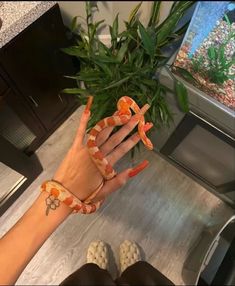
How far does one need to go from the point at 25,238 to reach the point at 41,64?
0.69m

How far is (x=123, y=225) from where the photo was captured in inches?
55.1

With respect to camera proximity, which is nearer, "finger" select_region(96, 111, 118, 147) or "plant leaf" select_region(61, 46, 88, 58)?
"finger" select_region(96, 111, 118, 147)

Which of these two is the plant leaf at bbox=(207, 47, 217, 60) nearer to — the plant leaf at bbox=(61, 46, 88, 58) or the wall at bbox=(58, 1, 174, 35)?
the wall at bbox=(58, 1, 174, 35)

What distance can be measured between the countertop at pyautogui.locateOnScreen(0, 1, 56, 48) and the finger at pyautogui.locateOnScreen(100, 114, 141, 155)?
47 centimetres

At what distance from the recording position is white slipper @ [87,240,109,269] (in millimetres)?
1261

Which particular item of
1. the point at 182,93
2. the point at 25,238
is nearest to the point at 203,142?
the point at 182,93

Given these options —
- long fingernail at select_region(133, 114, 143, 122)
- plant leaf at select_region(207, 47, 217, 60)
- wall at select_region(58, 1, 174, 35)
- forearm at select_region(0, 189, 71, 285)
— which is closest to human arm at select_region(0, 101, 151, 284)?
forearm at select_region(0, 189, 71, 285)

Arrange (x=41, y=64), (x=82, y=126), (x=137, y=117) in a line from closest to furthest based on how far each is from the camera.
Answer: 1. (x=82, y=126)
2. (x=137, y=117)
3. (x=41, y=64)

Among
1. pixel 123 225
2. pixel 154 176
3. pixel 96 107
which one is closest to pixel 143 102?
pixel 96 107

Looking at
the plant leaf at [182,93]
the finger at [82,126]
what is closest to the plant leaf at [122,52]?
the plant leaf at [182,93]

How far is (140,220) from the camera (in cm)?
141

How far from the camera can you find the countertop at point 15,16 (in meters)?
0.87

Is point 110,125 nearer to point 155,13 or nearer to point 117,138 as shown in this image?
point 117,138

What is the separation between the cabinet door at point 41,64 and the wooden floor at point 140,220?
305 millimetres
